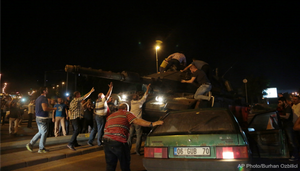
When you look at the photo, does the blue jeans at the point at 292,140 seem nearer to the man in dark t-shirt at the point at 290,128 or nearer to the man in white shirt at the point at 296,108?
the man in dark t-shirt at the point at 290,128

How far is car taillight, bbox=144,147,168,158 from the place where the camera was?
391 centimetres

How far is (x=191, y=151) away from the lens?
3.76m

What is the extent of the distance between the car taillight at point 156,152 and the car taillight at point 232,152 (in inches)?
35.3

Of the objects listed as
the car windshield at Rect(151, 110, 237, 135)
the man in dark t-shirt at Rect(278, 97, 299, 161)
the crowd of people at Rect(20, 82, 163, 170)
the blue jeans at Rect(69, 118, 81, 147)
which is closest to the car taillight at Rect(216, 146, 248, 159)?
the car windshield at Rect(151, 110, 237, 135)

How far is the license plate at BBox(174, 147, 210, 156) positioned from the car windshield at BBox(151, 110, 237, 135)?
0.30 meters

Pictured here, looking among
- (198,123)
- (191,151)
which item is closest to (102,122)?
(198,123)

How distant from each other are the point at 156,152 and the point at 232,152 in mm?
1280

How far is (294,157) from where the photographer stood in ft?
19.9

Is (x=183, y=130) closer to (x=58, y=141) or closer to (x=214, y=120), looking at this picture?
(x=214, y=120)

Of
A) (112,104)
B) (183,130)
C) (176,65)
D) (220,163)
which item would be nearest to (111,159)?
(183,130)

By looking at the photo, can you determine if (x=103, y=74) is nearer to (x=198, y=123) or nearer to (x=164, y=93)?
(x=164, y=93)

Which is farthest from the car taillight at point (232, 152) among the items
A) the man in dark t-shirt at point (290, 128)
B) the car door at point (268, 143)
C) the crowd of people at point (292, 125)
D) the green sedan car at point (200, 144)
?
the man in dark t-shirt at point (290, 128)

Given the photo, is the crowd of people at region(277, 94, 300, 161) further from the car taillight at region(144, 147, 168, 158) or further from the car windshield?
the car taillight at region(144, 147, 168, 158)

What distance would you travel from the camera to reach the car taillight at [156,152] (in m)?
3.91
